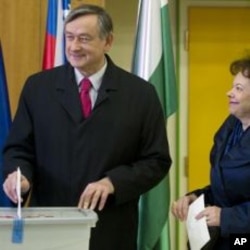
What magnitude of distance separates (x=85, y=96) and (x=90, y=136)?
15 cm

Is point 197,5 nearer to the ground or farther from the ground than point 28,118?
farther from the ground

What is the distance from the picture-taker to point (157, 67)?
2.60 meters

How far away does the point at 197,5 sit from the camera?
3625 mm

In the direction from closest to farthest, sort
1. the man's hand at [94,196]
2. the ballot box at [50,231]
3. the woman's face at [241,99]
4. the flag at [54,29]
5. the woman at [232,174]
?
the ballot box at [50,231]
the man's hand at [94,196]
the woman at [232,174]
the woman's face at [241,99]
the flag at [54,29]

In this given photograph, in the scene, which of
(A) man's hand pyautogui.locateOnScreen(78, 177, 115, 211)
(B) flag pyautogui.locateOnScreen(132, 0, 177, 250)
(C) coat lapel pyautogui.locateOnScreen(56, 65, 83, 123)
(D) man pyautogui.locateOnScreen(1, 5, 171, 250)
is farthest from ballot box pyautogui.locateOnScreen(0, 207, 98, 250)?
(B) flag pyautogui.locateOnScreen(132, 0, 177, 250)

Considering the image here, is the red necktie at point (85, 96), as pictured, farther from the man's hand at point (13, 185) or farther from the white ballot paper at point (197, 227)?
the white ballot paper at point (197, 227)

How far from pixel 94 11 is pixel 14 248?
89cm

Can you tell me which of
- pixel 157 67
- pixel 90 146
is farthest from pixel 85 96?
pixel 157 67

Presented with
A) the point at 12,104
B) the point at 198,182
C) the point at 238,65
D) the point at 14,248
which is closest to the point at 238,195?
the point at 238,65

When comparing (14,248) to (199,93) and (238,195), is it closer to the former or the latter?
(238,195)

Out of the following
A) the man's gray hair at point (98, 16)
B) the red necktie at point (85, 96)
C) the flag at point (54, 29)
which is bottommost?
the red necktie at point (85, 96)

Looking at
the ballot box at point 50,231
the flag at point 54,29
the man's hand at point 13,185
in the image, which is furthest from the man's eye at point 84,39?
the flag at point 54,29

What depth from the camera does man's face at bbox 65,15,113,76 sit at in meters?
1.66

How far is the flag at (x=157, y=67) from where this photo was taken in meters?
2.50
